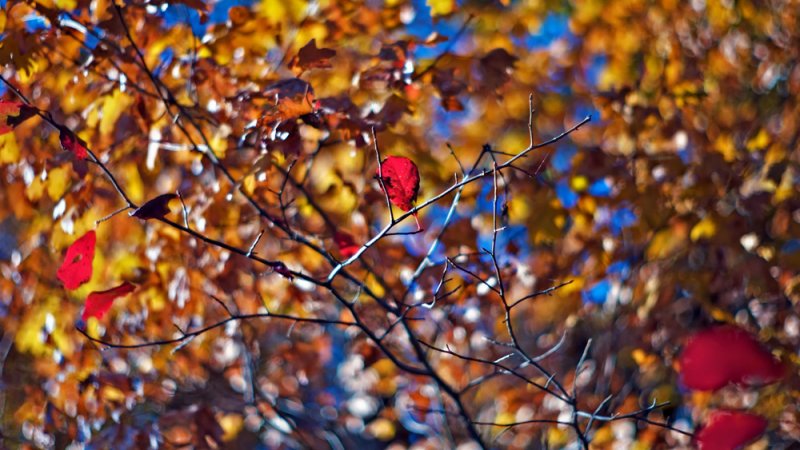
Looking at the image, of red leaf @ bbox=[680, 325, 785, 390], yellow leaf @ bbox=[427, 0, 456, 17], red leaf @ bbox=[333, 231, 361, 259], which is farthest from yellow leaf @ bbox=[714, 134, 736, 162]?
red leaf @ bbox=[333, 231, 361, 259]

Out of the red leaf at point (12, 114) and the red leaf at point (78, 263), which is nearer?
the red leaf at point (12, 114)

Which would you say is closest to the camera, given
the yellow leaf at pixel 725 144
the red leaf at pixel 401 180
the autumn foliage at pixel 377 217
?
the red leaf at pixel 401 180

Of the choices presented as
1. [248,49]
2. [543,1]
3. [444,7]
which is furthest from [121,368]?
[543,1]

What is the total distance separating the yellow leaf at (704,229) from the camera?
3.13 m

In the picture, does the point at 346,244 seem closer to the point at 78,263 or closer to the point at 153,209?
the point at 78,263

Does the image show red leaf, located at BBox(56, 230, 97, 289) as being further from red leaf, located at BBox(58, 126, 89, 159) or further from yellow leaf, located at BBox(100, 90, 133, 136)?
yellow leaf, located at BBox(100, 90, 133, 136)

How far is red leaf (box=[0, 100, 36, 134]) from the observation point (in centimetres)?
204

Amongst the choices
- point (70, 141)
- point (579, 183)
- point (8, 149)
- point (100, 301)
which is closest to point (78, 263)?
point (100, 301)

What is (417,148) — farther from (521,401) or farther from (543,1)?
(543,1)

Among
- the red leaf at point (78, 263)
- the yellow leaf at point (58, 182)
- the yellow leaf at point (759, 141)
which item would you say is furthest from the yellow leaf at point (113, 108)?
the yellow leaf at point (759, 141)

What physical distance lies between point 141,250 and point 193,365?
903mm

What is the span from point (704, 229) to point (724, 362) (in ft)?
3.38

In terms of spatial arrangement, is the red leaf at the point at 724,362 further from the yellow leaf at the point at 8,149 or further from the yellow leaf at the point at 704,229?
the yellow leaf at the point at 8,149

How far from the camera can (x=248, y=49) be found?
292 cm
